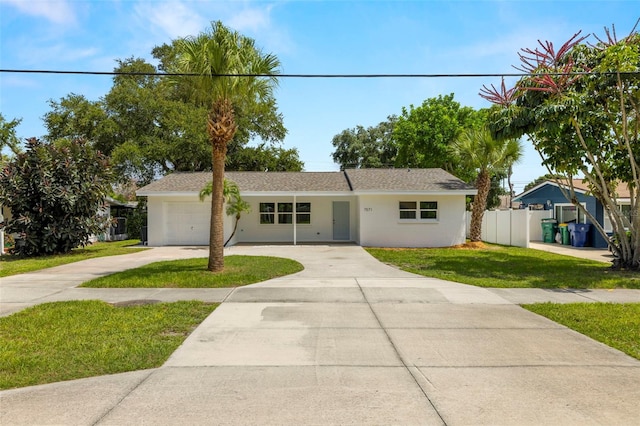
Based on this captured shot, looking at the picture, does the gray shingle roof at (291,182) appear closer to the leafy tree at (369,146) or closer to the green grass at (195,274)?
the green grass at (195,274)

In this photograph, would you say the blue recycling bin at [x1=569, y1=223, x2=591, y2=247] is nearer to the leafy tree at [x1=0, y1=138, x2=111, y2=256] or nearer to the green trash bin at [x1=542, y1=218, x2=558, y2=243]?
the green trash bin at [x1=542, y1=218, x2=558, y2=243]

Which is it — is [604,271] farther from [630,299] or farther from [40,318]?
[40,318]

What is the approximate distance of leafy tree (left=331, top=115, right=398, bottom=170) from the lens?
143 ft

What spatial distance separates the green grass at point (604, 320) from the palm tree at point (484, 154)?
1244 cm

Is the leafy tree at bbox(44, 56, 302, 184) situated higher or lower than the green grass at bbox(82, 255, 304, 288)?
higher

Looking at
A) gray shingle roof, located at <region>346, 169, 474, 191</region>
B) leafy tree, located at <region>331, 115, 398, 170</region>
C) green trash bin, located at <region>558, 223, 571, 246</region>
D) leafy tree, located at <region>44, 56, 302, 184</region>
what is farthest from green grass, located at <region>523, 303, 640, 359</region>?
leafy tree, located at <region>331, 115, 398, 170</region>

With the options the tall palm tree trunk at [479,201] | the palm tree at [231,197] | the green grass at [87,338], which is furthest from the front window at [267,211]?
the green grass at [87,338]

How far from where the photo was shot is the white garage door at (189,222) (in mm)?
21250

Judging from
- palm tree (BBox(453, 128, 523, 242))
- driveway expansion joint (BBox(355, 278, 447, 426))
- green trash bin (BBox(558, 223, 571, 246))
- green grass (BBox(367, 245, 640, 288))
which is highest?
palm tree (BBox(453, 128, 523, 242))

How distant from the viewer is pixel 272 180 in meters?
22.9

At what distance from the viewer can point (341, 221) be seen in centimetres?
2328

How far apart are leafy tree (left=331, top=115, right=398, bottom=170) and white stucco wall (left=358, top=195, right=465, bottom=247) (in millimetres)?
22172

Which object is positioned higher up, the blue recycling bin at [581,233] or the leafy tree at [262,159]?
the leafy tree at [262,159]

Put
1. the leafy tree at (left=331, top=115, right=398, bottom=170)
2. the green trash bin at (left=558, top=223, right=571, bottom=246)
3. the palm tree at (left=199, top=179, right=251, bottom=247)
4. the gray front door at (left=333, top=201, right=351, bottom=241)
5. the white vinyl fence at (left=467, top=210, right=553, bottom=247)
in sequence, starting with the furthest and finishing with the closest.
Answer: the leafy tree at (left=331, top=115, right=398, bottom=170)
the gray front door at (left=333, top=201, right=351, bottom=241)
the green trash bin at (left=558, top=223, right=571, bottom=246)
the white vinyl fence at (left=467, top=210, right=553, bottom=247)
the palm tree at (left=199, top=179, right=251, bottom=247)
